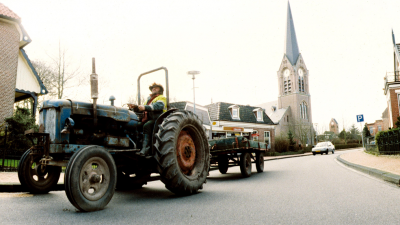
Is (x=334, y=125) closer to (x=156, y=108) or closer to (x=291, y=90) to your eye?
(x=291, y=90)

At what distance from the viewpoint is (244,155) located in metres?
9.66

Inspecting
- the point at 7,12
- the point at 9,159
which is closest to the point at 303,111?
the point at 7,12

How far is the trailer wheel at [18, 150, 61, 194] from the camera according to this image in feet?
17.1

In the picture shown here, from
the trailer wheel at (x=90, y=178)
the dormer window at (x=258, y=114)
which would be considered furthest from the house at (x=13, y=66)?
the dormer window at (x=258, y=114)

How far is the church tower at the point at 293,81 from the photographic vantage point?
71.8 meters

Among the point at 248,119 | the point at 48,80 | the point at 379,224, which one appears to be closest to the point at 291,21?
the point at 248,119

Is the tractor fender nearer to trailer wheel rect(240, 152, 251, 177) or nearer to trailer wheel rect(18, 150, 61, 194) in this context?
trailer wheel rect(18, 150, 61, 194)

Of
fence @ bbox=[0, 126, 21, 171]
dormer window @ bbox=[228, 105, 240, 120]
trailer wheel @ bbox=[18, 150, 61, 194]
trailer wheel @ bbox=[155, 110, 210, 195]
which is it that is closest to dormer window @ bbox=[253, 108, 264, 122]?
dormer window @ bbox=[228, 105, 240, 120]

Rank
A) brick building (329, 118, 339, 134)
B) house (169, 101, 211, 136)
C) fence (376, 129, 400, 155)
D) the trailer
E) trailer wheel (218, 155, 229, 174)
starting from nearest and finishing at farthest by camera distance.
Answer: the trailer, trailer wheel (218, 155, 229, 174), fence (376, 129, 400, 155), house (169, 101, 211, 136), brick building (329, 118, 339, 134)

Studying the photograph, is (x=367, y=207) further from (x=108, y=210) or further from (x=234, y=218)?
(x=108, y=210)

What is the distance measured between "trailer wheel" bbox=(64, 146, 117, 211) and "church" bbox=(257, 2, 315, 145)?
216 ft

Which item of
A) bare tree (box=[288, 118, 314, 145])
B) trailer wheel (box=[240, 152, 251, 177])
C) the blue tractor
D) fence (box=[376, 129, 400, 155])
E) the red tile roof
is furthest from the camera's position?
bare tree (box=[288, 118, 314, 145])

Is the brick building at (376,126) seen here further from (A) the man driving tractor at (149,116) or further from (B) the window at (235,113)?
(A) the man driving tractor at (149,116)

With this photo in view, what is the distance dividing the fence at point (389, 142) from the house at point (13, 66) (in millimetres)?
21094
